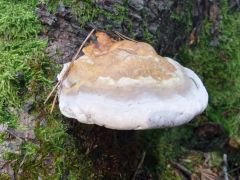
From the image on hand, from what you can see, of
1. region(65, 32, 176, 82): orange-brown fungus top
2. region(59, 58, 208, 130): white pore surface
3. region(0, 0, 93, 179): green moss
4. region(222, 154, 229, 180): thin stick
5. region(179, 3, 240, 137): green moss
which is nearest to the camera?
region(59, 58, 208, 130): white pore surface

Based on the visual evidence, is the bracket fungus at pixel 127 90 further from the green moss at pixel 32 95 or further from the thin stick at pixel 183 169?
the thin stick at pixel 183 169

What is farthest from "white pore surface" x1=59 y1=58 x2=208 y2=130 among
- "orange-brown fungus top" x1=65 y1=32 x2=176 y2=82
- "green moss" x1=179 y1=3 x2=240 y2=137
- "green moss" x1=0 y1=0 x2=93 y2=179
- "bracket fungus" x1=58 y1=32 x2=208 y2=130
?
"green moss" x1=179 y1=3 x2=240 y2=137

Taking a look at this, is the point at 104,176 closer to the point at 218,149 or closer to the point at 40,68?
the point at 40,68

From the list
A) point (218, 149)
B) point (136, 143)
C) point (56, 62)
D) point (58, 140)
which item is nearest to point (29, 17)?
point (56, 62)

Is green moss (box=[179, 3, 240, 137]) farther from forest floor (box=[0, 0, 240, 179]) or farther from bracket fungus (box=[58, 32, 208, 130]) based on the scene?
bracket fungus (box=[58, 32, 208, 130])

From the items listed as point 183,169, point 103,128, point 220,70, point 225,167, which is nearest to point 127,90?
point 103,128

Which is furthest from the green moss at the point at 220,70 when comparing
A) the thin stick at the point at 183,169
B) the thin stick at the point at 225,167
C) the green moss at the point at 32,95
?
the green moss at the point at 32,95

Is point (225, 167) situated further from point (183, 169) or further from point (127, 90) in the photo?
point (127, 90)
